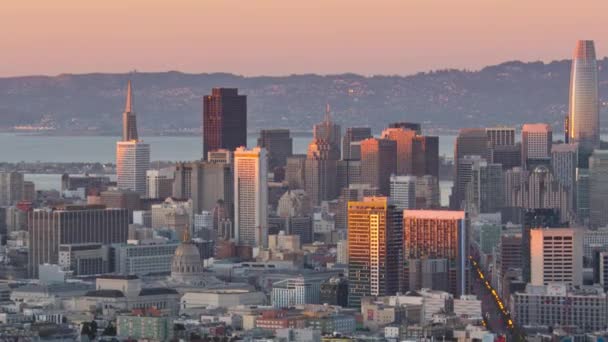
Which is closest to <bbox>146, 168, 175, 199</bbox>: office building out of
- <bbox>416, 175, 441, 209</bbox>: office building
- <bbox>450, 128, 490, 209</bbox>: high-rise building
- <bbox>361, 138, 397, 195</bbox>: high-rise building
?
<bbox>361, 138, 397, 195</bbox>: high-rise building

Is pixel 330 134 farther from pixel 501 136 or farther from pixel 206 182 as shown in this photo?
pixel 206 182

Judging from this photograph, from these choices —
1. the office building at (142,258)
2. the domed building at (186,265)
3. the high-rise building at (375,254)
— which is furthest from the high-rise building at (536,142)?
the high-rise building at (375,254)

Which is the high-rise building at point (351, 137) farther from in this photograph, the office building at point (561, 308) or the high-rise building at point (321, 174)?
the office building at point (561, 308)

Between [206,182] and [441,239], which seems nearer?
[441,239]

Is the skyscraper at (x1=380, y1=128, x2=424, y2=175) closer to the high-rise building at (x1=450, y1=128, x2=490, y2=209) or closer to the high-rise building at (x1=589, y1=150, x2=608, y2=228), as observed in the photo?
the high-rise building at (x1=450, y1=128, x2=490, y2=209)

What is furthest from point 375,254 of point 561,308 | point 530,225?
point 530,225
